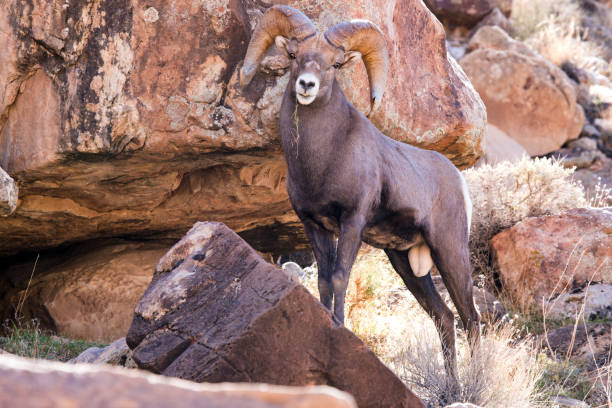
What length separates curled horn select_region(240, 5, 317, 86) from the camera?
4.79 meters

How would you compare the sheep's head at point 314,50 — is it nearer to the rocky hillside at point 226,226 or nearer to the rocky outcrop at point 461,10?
the rocky hillside at point 226,226

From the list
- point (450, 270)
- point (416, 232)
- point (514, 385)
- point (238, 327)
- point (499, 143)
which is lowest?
point (499, 143)

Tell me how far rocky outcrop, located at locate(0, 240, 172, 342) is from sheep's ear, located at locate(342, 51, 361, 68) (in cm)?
381

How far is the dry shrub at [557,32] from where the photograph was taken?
1655 centimetres

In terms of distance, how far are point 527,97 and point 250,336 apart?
12.1 meters

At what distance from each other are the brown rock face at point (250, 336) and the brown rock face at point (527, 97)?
11274 millimetres

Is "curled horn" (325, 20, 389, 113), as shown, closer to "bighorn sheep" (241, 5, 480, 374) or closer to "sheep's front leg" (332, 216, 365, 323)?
"bighorn sheep" (241, 5, 480, 374)

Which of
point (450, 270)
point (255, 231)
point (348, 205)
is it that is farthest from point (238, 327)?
point (255, 231)

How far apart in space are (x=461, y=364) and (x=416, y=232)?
3.55 feet

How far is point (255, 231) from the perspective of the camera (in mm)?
7887

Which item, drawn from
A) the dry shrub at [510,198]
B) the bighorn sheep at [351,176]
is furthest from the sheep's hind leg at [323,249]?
the dry shrub at [510,198]

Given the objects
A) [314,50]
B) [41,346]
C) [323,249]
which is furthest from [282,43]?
[41,346]

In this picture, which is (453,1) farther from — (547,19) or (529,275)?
(529,275)

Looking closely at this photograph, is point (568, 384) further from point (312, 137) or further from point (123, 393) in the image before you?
point (123, 393)
